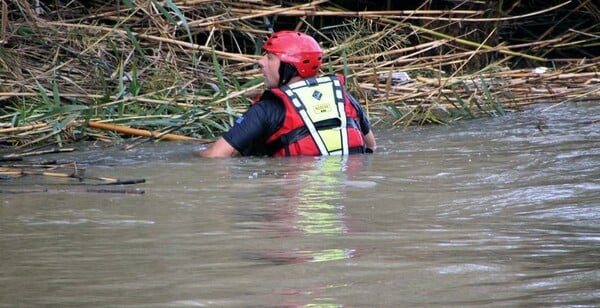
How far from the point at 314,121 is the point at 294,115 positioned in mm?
118

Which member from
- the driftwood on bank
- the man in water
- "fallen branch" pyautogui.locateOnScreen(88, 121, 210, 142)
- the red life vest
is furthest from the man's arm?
"fallen branch" pyautogui.locateOnScreen(88, 121, 210, 142)

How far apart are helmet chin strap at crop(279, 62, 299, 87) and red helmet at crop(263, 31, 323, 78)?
2 centimetres

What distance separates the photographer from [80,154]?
6.39m

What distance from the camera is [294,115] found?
19.2 ft

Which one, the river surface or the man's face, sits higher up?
the man's face

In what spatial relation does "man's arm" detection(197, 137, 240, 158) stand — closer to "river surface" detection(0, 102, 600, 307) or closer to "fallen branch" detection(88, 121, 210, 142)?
"river surface" detection(0, 102, 600, 307)

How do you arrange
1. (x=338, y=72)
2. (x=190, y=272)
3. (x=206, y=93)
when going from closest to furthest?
(x=190, y=272)
(x=206, y=93)
(x=338, y=72)

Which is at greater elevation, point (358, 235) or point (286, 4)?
point (286, 4)

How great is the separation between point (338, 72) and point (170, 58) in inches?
52.3

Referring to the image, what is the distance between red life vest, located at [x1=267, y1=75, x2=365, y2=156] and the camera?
5.89 metres

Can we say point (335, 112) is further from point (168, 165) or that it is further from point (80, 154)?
point (80, 154)

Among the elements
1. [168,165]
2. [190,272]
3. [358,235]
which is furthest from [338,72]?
[190,272]

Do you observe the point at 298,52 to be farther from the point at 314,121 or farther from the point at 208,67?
the point at 208,67

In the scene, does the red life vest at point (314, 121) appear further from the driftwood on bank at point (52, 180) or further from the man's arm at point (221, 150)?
the driftwood on bank at point (52, 180)
